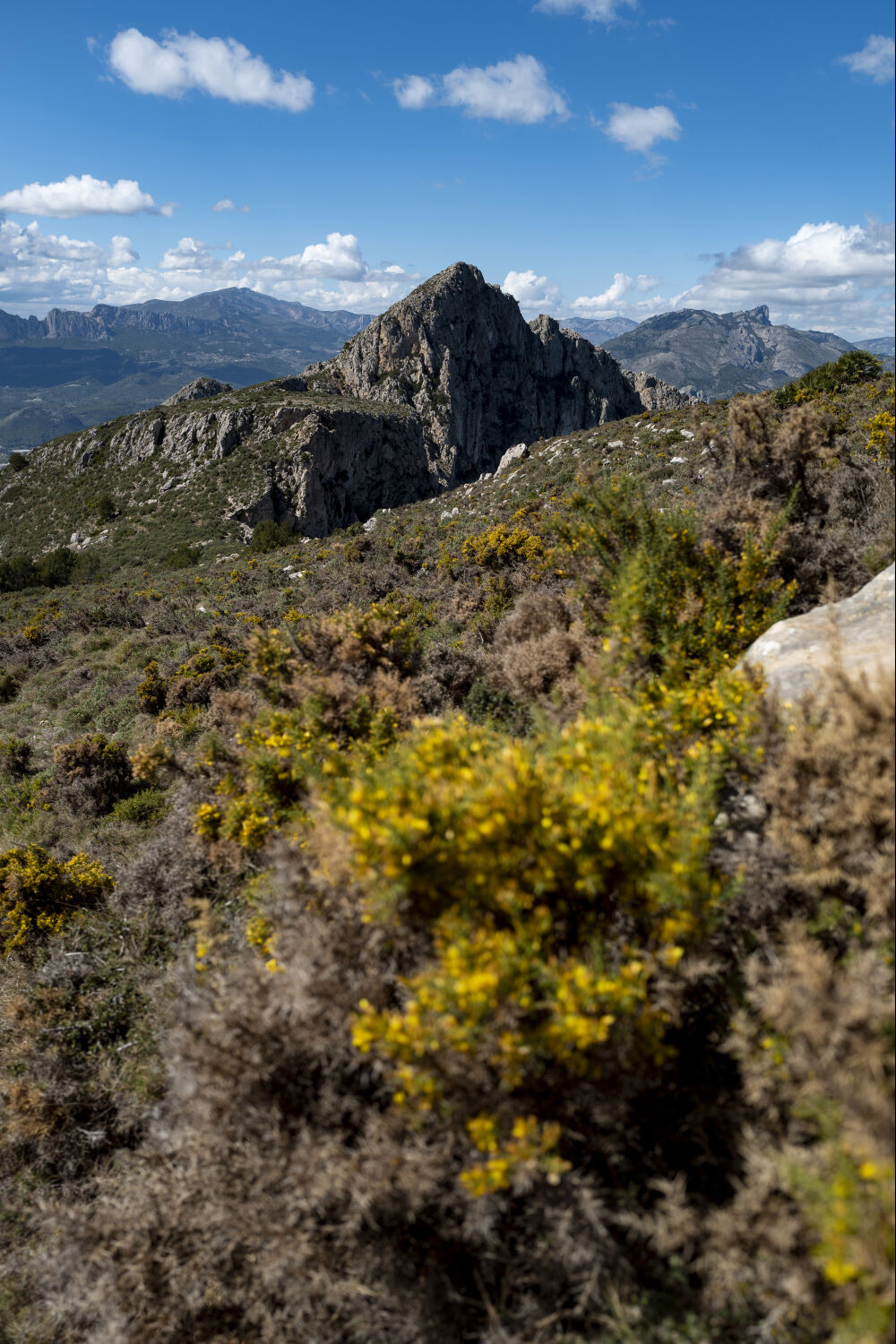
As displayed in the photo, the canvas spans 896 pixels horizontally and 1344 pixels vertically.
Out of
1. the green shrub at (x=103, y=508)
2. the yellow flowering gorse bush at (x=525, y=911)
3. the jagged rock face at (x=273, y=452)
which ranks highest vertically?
the jagged rock face at (x=273, y=452)

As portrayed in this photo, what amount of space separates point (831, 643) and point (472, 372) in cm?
14037

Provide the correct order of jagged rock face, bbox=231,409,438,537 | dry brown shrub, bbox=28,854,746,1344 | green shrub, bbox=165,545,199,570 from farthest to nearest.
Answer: jagged rock face, bbox=231,409,438,537, green shrub, bbox=165,545,199,570, dry brown shrub, bbox=28,854,746,1344

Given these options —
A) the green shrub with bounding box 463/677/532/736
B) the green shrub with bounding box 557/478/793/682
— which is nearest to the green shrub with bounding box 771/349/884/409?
the green shrub with bounding box 557/478/793/682

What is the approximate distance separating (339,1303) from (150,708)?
12342mm

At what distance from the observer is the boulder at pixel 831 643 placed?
455 centimetres

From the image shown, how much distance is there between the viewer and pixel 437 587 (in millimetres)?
15008

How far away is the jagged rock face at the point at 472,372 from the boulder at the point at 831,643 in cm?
10041

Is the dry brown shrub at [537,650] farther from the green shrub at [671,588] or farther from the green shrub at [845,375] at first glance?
the green shrub at [845,375]

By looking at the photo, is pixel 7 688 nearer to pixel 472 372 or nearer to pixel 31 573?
pixel 31 573

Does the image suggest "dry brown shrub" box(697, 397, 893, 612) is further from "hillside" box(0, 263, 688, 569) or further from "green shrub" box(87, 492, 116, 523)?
"green shrub" box(87, 492, 116, 523)

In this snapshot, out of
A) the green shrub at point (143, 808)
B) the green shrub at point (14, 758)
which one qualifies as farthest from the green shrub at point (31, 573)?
the green shrub at point (143, 808)

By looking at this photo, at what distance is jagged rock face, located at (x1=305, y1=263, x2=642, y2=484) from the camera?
116188mm

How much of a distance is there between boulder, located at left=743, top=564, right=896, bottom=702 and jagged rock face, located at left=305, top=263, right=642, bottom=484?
100413 mm

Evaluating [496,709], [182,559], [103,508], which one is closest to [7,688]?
[496,709]
